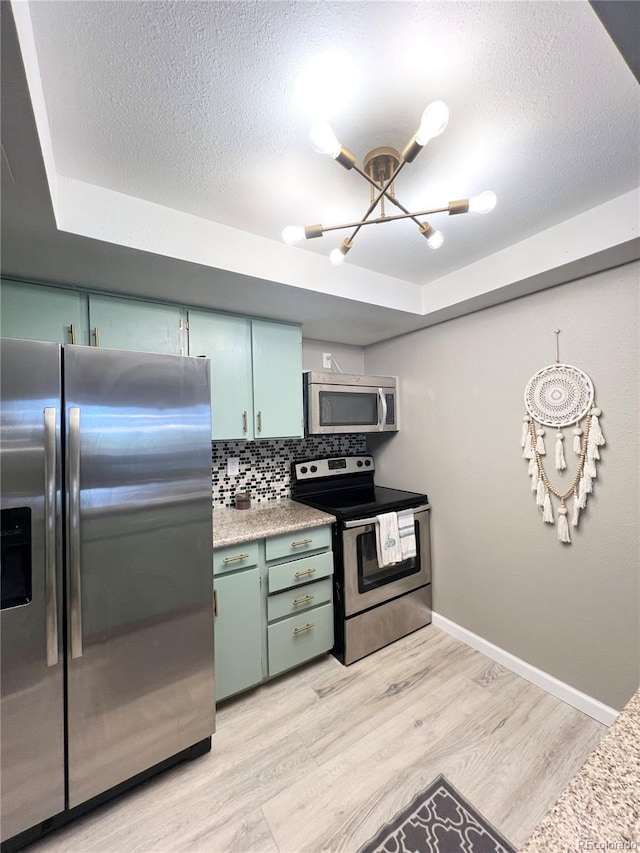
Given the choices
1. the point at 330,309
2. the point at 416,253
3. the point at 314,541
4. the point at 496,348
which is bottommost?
the point at 314,541

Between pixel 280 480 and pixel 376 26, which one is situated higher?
pixel 376 26

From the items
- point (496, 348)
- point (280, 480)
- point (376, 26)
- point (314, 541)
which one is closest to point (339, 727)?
point (314, 541)

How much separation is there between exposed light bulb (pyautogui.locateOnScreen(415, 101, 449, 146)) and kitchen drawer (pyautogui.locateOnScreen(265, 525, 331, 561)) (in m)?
1.81

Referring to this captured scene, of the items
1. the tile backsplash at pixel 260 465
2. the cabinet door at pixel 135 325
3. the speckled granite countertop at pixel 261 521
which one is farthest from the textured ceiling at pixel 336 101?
the speckled granite countertop at pixel 261 521

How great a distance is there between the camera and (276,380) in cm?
227

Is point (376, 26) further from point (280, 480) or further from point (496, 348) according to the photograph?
point (280, 480)

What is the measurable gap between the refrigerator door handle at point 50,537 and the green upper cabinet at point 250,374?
34.8 inches

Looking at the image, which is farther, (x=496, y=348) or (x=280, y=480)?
(x=280, y=480)

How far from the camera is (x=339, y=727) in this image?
66.5 inches

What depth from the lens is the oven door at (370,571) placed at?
83.7 inches

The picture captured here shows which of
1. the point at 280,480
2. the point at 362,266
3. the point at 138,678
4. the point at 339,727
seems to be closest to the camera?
the point at 138,678

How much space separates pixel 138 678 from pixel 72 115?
6.48 ft

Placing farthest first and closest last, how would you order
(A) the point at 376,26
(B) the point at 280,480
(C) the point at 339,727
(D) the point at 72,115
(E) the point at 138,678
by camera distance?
(B) the point at 280,480 → (C) the point at 339,727 → (E) the point at 138,678 → (D) the point at 72,115 → (A) the point at 376,26

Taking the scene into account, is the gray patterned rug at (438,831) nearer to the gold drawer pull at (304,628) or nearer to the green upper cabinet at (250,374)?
→ the gold drawer pull at (304,628)
